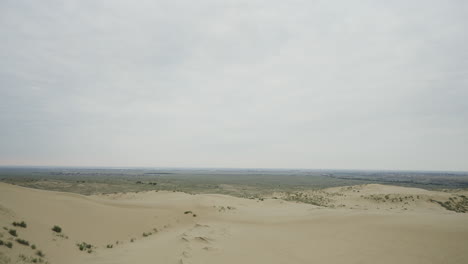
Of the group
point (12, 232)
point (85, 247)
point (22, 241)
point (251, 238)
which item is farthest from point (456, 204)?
point (12, 232)

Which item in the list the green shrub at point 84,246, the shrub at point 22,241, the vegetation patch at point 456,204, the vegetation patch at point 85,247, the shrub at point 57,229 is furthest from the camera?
the vegetation patch at point 456,204

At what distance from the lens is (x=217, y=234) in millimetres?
11102

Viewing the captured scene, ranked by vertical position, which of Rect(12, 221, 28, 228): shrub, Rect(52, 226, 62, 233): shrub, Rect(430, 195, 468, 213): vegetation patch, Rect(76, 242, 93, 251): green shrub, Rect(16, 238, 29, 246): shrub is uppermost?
Rect(12, 221, 28, 228): shrub

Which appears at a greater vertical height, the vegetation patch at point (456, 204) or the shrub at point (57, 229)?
the shrub at point (57, 229)

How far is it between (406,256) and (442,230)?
2726mm

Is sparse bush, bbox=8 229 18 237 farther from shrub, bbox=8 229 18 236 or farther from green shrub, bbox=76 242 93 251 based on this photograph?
green shrub, bbox=76 242 93 251

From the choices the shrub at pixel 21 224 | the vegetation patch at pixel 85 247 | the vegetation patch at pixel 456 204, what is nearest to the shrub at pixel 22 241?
the shrub at pixel 21 224

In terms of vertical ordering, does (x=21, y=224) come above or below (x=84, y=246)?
above

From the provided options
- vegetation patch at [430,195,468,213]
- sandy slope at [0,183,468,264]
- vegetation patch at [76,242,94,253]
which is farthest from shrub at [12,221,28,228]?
vegetation patch at [430,195,468,213]

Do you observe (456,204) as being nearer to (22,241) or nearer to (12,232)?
(22,241)

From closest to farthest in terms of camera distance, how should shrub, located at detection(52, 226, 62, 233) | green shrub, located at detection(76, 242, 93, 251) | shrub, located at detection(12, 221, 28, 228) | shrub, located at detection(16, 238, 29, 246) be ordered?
1. shrub, located at detection(16, 238, 29, 246)
2. shrub, located at detection(12, 221, 28, 228)
3. green shrub, located at detection(76, 242, 93, 251)
4. shrub, located at detection(52, 226, 62, 233)

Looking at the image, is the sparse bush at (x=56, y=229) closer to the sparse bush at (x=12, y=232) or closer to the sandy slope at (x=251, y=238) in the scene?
the sandy slope at (x=251, y=238)

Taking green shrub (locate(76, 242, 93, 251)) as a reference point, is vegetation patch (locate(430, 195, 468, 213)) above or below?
below

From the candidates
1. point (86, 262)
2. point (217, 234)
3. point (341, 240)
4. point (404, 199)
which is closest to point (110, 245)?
point (86, 262)
